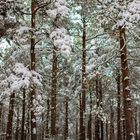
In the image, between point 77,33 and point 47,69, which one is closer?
point 77,33

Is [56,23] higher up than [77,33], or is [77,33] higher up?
[77,33]

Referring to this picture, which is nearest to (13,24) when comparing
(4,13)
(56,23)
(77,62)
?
(4,13)

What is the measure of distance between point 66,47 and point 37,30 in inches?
91.7

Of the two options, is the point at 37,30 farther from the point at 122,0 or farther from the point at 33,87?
the point at 122,0

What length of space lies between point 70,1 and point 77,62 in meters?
7.62

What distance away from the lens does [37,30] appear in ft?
51.7

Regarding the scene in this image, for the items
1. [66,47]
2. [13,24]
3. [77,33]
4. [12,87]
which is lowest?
[12,87]

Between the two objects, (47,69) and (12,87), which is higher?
(47,69)

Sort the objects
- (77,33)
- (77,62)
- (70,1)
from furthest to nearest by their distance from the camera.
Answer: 1. (77,62)
2. (77,33)
3. (70,1)

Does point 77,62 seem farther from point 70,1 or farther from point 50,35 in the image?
point 50,35

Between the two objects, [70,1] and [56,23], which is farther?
[70,1]

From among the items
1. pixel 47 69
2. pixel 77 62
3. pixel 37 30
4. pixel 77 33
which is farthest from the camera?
pixel 47 69

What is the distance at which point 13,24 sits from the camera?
14562 millimetres

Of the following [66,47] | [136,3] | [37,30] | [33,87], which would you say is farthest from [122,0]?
[33,87]
